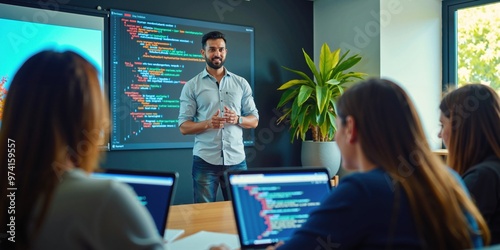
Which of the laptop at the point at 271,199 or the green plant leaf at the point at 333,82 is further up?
the green plant leaf at the point at 333,82

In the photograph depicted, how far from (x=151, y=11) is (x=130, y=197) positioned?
139 inches

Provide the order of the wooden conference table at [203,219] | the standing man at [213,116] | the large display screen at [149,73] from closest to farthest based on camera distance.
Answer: the wooden conference table at [203,219]
the standing man at [213,116]
the large display screen at [149,73]

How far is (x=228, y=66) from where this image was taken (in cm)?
462

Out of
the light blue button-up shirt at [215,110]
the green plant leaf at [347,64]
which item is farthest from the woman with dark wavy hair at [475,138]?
the green plant leaf at [347,64]

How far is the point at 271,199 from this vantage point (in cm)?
149

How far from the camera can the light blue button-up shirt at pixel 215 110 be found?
133 inches

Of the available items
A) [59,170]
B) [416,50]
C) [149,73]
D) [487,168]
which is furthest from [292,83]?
[59,170]

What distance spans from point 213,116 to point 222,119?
7cm

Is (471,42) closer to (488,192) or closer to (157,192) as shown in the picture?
(488,192)

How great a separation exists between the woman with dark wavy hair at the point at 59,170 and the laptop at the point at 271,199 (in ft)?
1.90

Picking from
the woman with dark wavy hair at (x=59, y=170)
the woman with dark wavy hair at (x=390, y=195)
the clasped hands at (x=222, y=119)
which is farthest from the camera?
the clasped hands at (x=222, y=119)

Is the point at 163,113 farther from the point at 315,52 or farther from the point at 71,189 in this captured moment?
the point at 71,189

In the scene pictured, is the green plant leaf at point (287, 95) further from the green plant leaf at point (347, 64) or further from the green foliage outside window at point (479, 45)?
the green foliage outside window at point (479, 45)

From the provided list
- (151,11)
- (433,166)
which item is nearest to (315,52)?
(151,11)
